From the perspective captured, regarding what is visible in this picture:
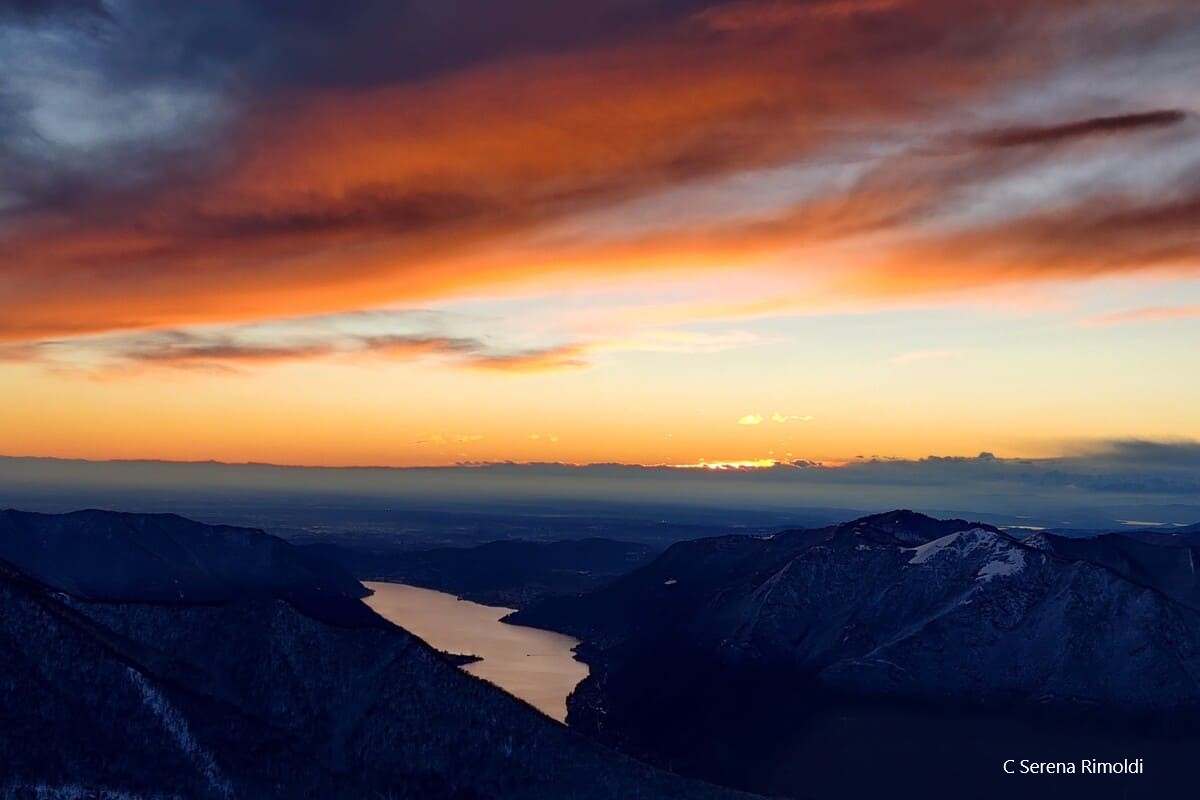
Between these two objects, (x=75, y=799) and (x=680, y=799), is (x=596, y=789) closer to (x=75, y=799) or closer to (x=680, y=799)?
(x=680, y=799)

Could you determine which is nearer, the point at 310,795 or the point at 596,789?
the point at 310,795

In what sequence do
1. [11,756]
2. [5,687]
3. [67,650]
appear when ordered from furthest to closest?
[67,650] < [5,687] < [11,756]

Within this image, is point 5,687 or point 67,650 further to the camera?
point 67,650

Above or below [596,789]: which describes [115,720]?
above

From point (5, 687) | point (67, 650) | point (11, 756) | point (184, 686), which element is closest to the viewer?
point (11, 756)

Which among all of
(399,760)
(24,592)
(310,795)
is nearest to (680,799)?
(399,760)

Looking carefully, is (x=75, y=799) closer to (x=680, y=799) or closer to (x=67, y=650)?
(x=67, y=650)

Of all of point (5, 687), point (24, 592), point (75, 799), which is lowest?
point (75, 799)

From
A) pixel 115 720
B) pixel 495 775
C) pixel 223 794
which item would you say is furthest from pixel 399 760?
pixel 115 720

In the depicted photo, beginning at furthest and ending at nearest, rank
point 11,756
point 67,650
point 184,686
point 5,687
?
1. point 184,686
2. point 67,650
3. point 5,687
4. point 11,756
